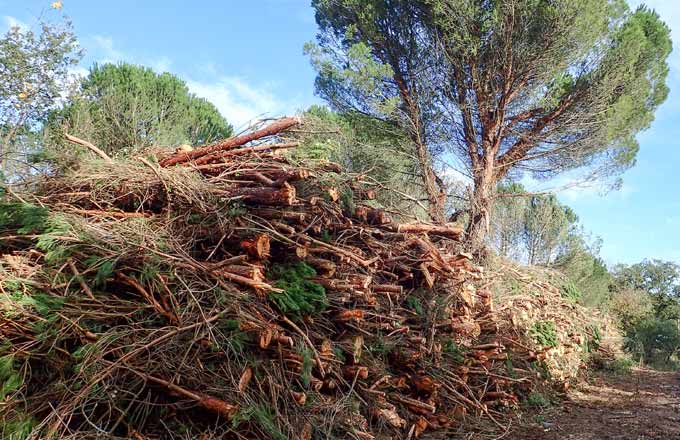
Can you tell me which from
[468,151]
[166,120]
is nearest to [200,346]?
[468,151]

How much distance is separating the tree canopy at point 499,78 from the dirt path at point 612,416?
13.2 feet

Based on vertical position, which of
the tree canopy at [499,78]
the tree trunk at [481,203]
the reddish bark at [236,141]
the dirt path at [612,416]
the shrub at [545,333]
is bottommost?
the dirt path at [612,416]

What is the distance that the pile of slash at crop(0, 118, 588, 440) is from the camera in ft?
9.33

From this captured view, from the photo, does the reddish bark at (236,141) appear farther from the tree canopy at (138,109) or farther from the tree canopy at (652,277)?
the tree canopy at (652,277)

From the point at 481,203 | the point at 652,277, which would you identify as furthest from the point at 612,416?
the point at 652,277

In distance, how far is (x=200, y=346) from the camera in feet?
9.98

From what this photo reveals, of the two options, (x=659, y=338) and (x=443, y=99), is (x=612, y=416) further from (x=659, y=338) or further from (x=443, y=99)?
(x=659, y=338)

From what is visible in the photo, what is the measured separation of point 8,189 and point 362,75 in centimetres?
907

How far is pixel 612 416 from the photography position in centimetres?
581

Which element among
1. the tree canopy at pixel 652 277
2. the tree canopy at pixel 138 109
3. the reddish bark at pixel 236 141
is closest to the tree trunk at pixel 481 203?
the reddish bark at pixel 236 141

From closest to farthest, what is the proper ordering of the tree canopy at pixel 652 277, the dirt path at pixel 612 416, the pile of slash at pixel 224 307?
the pile of slash at pixel 224 307, the dirt path at pixel 612 416, the tree canopy at pixel 652 277

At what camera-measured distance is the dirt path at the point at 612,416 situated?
189 inches

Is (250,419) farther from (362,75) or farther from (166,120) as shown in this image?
(166,120)

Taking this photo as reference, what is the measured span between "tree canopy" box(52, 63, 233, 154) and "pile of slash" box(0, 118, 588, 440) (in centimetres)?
908
